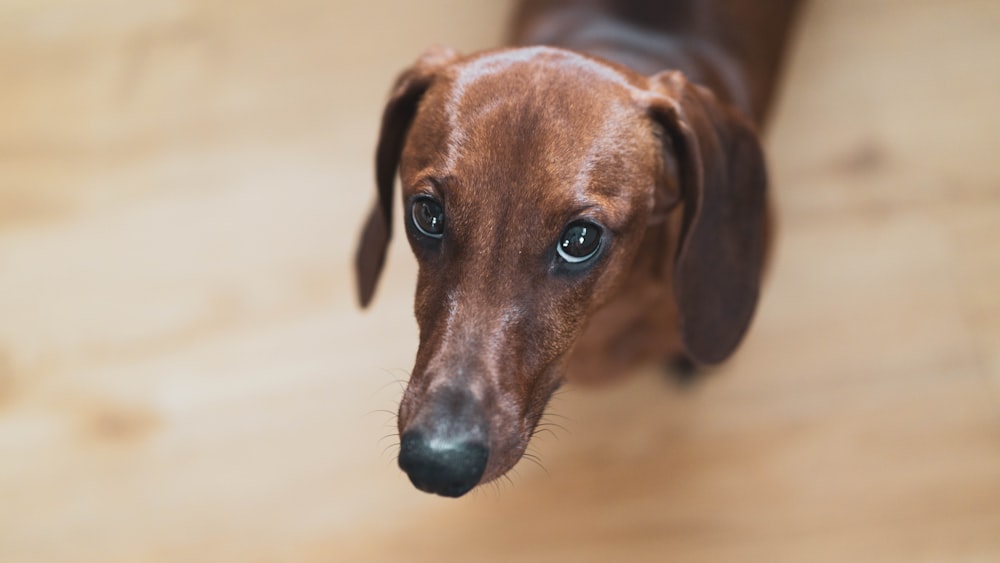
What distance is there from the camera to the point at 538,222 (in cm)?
131

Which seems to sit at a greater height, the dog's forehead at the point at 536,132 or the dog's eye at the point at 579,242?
the dog's forehead at the point at 536,132

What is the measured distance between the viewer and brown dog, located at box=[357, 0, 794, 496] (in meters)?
1.30

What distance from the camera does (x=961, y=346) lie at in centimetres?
213

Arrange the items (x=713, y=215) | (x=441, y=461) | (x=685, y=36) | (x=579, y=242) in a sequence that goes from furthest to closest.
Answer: (x=685, y=36)
(x=713, y=215)
(x=579, y=242)
(x=441, y=461)

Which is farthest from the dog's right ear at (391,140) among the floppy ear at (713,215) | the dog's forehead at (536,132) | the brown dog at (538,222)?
the floppy ear at (713,215)

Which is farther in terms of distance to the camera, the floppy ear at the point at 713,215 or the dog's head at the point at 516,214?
the floppy ear at the point at 713,215

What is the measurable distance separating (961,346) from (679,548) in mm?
821

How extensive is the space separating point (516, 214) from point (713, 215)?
1.41 feet

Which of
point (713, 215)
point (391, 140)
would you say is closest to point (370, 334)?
point (391, 140)

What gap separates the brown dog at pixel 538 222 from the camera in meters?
1.30

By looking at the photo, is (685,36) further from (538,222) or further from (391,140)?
(538,222)

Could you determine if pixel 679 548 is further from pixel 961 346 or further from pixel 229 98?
pixel 229 98

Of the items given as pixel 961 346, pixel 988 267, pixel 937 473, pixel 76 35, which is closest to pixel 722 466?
pixel 937 473

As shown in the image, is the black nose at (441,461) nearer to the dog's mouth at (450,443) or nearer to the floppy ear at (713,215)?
the dog's mouth at (450,443)
